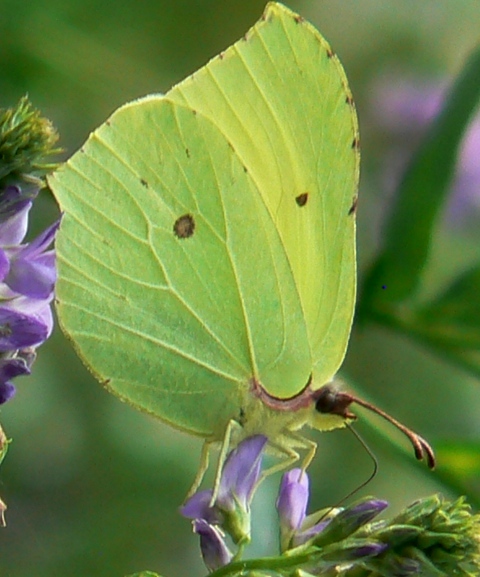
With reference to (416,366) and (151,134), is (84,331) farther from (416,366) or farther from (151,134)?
(416,366)

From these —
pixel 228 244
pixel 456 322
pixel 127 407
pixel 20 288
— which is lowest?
pixel 127 407

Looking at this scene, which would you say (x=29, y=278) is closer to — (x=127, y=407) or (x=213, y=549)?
(x=213, y=549)

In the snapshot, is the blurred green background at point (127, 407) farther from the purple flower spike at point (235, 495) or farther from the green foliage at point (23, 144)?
the green foliage at point (23, 144)

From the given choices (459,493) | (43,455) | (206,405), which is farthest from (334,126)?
(43,455)

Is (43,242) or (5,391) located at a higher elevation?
(43,242)

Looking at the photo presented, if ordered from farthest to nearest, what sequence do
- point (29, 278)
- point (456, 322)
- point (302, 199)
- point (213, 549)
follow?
point (456, 322) → point (302, 199) → point (213, 549) → point (29, 278)

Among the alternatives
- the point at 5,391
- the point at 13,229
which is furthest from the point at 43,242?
the point at 5,391

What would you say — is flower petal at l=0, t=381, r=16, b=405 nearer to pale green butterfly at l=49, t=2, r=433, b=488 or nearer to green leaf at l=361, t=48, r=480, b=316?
pale green butterfly at l=49, t=2, r=433, b=488

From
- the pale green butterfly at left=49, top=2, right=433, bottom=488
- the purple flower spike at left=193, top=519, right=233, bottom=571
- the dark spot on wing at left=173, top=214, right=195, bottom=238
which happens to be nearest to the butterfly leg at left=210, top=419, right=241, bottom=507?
the pale green butterfly at left=49, top=2, right=433, bottom=488
